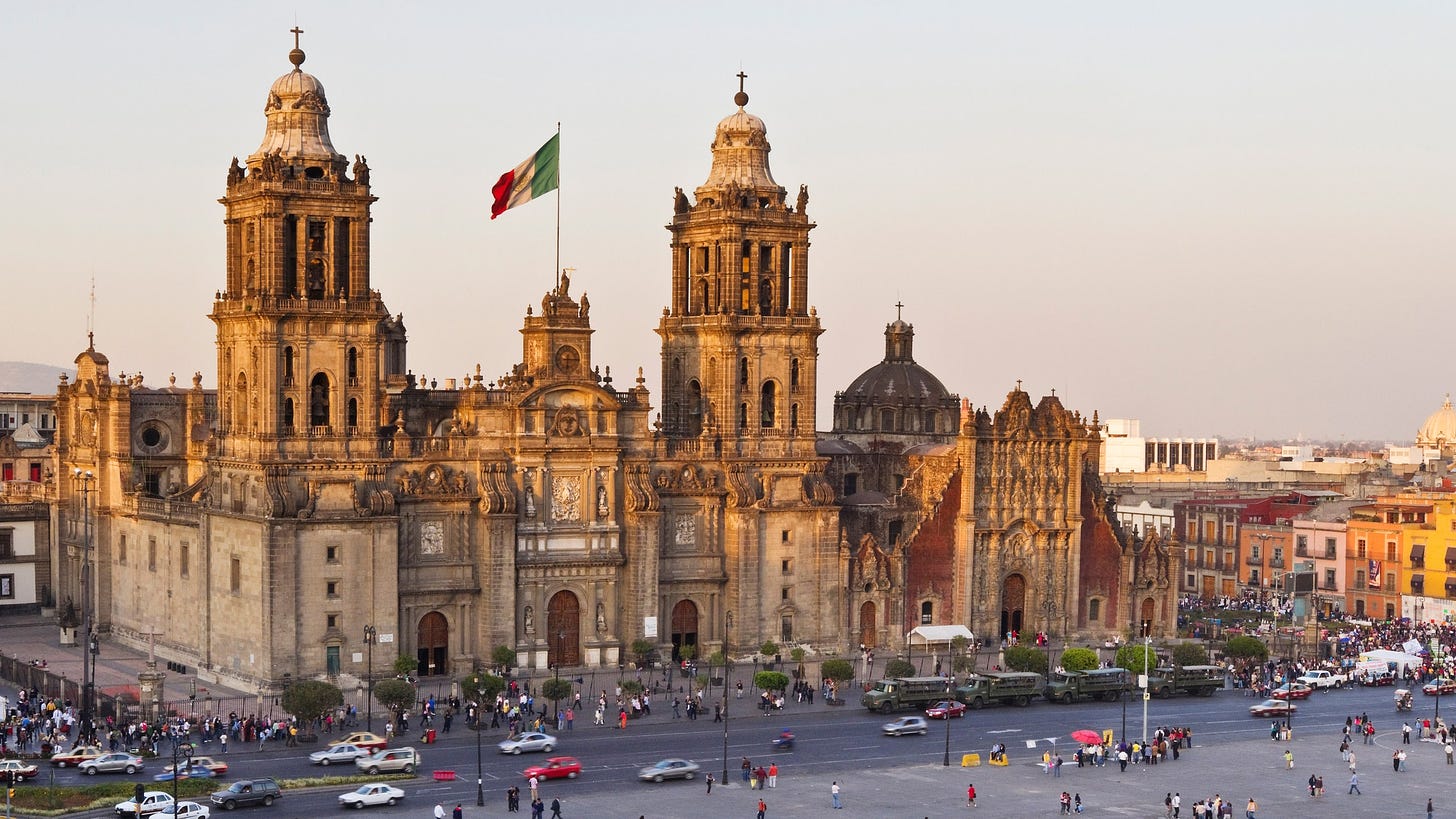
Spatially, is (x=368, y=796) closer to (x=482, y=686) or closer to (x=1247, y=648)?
(x=482, y=686)

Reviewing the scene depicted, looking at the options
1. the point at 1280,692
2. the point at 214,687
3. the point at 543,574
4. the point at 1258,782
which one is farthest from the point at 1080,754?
the point at 214,687

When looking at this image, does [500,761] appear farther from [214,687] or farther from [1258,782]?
[1258,782]

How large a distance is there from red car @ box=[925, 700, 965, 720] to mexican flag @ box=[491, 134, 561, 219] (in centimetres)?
3123

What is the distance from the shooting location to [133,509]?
118m

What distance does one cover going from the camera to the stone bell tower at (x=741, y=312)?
116062 mm

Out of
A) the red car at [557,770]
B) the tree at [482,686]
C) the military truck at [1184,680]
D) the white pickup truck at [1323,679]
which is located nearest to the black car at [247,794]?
the red car at [557,770]

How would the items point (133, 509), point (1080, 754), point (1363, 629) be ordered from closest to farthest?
1. point (1080, 754)
2. point (133, 509)
3. point (1363, 629)

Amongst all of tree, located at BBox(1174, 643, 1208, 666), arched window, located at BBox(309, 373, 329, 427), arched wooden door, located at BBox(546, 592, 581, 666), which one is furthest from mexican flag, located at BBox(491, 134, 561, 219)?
tree, located at BBox(1174, 643, 1208, 666)

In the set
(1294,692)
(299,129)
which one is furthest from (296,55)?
(1294,692)

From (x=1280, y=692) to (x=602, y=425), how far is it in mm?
35099

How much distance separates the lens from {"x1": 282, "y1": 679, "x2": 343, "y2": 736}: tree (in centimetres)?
9050

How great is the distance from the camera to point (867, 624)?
119 m

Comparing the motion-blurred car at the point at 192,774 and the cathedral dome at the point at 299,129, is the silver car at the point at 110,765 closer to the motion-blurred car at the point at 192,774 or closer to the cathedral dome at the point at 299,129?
the motion-blurred car at the point at 192,774

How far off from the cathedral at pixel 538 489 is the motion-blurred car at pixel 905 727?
1936cm
